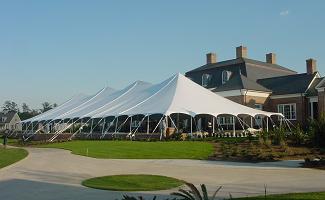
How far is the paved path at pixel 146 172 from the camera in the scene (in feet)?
31.4

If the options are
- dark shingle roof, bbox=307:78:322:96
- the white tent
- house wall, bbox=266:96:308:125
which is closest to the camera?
the white tent

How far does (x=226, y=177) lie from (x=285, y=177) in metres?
1.56

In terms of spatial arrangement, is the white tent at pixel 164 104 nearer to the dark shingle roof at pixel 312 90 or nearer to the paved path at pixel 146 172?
the dark shingle roof at pixel 312 90

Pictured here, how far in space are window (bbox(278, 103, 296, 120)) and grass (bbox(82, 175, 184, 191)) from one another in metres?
28.6

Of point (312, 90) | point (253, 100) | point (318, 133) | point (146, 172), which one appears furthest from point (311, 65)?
point (146, 172)

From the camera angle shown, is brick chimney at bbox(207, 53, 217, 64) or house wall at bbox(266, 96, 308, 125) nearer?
house wall at bbox(266, 96, 308, 125)

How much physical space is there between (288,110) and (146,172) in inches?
1109

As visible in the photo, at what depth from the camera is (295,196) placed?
8211mm

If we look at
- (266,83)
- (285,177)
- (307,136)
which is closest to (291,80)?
(266,83)

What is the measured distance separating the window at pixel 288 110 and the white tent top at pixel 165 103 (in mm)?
5253

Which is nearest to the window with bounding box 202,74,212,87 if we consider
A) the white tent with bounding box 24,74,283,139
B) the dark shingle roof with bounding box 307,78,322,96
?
the white tent with bounding box 24,74,283,139

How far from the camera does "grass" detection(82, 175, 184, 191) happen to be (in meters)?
10.3

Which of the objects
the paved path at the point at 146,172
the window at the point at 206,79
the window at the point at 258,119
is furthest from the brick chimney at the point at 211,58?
the paved path at the point at 146,172

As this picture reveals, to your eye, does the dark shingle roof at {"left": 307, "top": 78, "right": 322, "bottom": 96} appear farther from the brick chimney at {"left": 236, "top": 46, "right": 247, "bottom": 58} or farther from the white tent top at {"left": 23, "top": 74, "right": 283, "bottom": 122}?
the brick chimney at {"left": 236, "top": 46, "right": 247, "bottom": 58}
